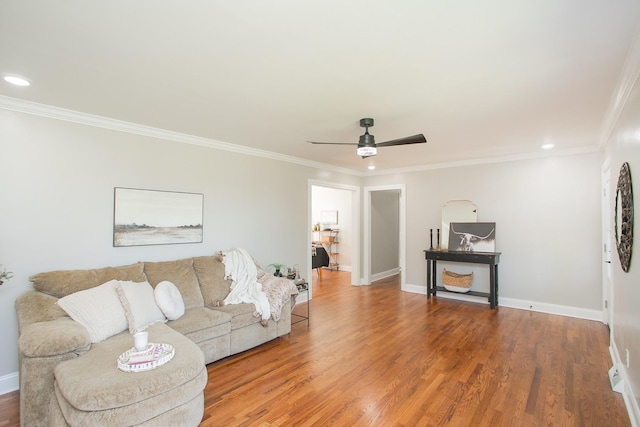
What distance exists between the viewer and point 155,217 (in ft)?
12.2

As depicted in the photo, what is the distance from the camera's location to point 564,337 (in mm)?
3891

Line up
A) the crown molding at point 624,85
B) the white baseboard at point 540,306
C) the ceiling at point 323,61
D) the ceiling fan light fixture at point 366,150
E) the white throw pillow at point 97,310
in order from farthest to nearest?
the white baseboard at point 540,306
the ceiling fan light fixture at point 366,150
the white throw pillow at point 97,310
the crown molding at point 624,85
the ceiling at point 323,61

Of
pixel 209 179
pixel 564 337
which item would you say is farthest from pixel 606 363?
pixel 209 179

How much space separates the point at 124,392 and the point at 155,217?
230cm

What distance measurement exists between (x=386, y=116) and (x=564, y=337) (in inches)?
139

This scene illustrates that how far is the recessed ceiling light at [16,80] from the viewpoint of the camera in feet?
7.77

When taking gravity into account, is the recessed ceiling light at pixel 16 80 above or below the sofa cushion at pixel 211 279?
above

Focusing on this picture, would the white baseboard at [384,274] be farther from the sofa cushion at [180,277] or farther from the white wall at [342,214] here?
the sofa cushion at [180,277]

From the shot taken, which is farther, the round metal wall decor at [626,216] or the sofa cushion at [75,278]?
the sofa cushion at [75,278]

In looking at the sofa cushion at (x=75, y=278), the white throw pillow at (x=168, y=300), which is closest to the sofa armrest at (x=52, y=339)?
the sofa cushion at (x=75, y=278)

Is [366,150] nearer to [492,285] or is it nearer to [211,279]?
[211,279]

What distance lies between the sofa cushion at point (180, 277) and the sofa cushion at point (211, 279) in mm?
66

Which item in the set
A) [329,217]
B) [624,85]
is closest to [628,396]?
[624,85]

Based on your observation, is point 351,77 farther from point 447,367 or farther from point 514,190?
point 514,190
